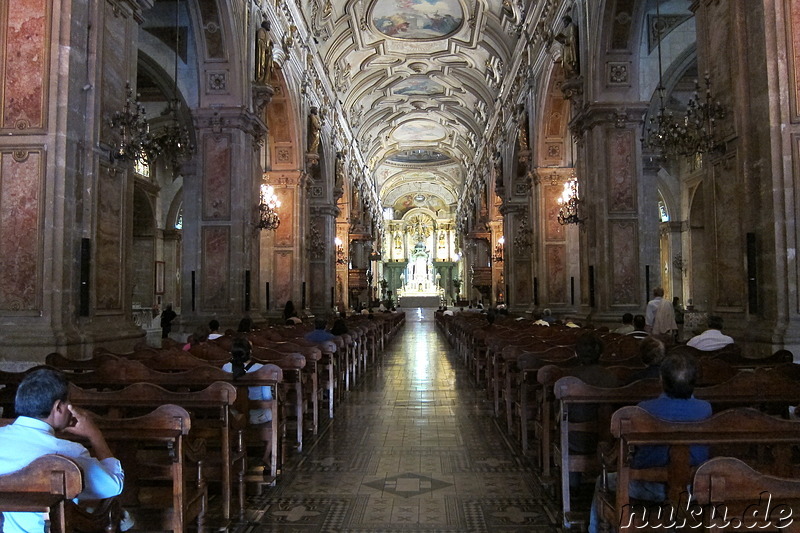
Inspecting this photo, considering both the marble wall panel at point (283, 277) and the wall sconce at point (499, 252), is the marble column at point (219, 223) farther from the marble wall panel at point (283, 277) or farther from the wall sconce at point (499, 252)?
the wall sconce at point (499, 252)

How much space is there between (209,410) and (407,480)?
1721 mm

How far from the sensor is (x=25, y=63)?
22.6 ft

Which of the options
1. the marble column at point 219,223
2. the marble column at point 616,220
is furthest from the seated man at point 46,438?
the marble column at point 616,220

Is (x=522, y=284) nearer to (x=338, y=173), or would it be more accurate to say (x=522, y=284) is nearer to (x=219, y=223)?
(x=338, y=173)

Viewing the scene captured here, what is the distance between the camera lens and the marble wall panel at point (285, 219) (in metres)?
18.6

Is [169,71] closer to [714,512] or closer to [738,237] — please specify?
[738,237]

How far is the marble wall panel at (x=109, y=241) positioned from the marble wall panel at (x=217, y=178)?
5.04 m

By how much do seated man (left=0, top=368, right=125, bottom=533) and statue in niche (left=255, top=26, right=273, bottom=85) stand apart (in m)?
12.3

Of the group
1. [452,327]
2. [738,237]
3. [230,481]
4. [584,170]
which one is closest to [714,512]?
[230,481]

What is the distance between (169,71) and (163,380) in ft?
38.4

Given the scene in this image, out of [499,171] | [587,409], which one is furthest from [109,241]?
[499,171]

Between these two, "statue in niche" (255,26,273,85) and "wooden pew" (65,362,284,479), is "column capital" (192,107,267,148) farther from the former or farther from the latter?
"wooden pew" (65,362,284,479)

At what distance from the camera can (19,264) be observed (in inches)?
266

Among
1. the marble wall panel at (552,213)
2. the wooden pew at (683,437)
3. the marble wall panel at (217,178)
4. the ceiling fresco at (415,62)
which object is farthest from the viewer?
the ceiling fresco at (415,62)
